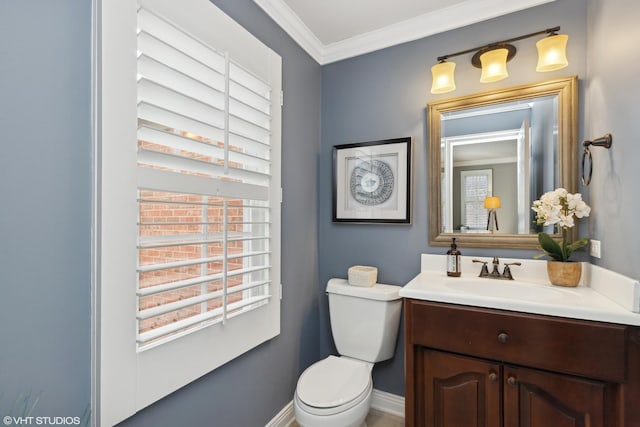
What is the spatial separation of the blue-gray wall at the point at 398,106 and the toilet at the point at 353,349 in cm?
23

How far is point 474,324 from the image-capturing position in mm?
1302

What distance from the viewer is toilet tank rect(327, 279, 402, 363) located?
1785mm

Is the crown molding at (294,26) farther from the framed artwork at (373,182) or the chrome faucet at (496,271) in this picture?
the chrome faucet at (496,271)

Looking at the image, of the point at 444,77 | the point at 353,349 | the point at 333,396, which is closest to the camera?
the point at 333,396

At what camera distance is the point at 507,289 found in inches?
60.5

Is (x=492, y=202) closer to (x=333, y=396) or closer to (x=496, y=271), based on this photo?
(x=496, y=271)

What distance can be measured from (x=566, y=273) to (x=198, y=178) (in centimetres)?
175

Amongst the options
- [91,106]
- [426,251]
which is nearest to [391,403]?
[426,251]

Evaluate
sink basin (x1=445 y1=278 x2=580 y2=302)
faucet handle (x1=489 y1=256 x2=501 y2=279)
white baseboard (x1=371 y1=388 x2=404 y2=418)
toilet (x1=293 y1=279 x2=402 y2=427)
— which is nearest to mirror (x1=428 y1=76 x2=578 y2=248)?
faucet handle (x1=489 y1=256 x2=501 y2=279)

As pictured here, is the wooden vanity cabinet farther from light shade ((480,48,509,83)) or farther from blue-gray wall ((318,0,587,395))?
light shade ((480,48,509,83))

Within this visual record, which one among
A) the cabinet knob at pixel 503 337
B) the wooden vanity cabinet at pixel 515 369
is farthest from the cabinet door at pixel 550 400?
the cabinet knob at pixel 503 337

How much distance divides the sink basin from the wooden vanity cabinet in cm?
19

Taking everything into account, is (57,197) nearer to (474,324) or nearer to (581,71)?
(474,324)

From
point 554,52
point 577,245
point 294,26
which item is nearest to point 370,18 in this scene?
point 294,26
